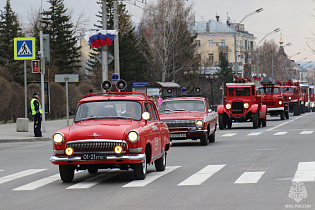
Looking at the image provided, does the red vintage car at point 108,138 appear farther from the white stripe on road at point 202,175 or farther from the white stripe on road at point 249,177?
the white stripe on road at point 249,177

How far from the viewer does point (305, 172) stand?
13438mm

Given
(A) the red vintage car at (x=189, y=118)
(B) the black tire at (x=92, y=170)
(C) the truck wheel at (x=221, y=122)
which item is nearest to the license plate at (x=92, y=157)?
(B) the black tire at (x=92, y=170)

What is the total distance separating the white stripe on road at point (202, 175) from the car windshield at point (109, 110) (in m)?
1.57

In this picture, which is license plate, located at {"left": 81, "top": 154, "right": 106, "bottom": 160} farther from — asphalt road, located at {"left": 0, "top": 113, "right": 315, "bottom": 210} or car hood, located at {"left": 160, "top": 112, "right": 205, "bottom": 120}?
car hood, located at {"left": 160, "top": 112, "right": 205, "bottom": 120}

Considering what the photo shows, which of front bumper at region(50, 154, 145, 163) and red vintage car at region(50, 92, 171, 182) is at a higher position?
red vintage car at region(50, 92, 171, 182)

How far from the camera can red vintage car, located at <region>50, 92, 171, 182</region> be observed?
12.2m

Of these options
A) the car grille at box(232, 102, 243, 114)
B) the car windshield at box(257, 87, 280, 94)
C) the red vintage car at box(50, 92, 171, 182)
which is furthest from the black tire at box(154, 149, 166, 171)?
the car windshield at box(257, 87, 280, 94)

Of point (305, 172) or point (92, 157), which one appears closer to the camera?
point (92, 157)

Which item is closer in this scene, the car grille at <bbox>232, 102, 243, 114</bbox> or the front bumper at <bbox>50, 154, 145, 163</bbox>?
the front bumper at <bbox>50, 154, 145, 163</bbox>

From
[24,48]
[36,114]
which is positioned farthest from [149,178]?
[24,48]

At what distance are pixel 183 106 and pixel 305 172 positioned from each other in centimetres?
1072

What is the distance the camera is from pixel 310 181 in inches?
471

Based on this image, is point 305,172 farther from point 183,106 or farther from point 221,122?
point 221,122

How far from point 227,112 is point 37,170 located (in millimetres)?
21164
